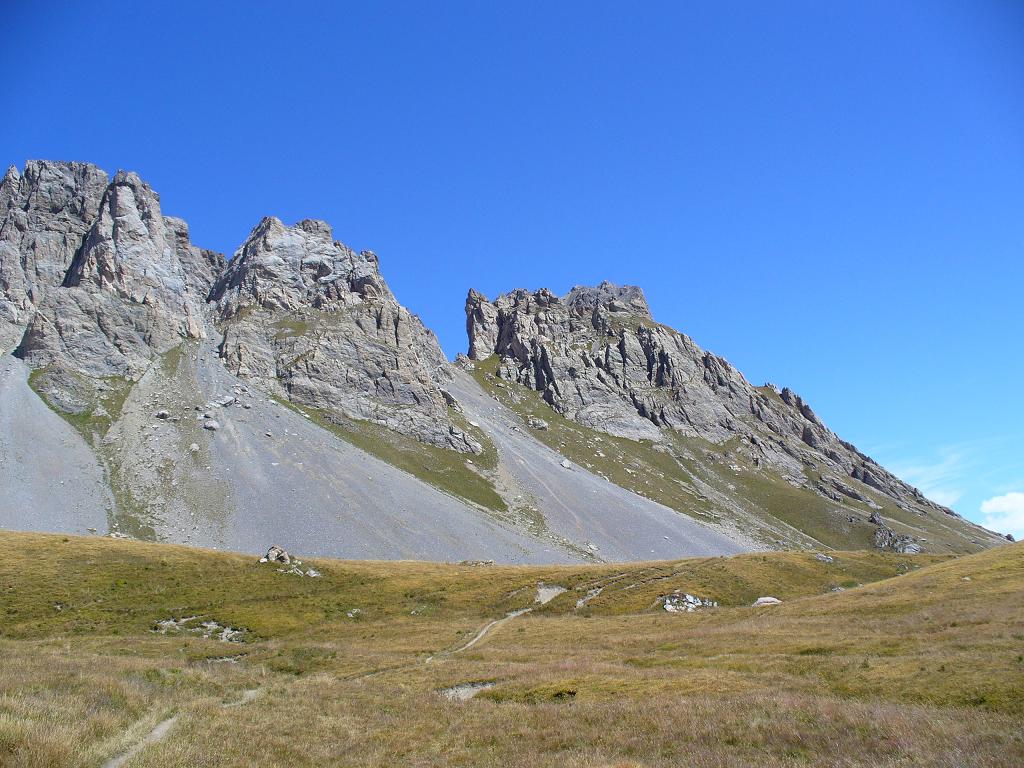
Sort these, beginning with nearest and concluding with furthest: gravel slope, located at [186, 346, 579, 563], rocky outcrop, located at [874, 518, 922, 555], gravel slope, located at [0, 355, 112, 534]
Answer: gravel slope, located at [0, 355, 112, 534] → gravel slope, located at [186, 346, 579, 563] → rocky outcrop, located at [874, 518, 922, 555]

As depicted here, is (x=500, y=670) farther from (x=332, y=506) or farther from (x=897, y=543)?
(x=897, y=543)

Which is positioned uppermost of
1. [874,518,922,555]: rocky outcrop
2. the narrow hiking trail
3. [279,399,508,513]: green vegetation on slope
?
[279,399,508,513]: green vegetation on slope

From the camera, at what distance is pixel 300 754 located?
17.1 meters

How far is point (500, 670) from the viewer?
1164 inches

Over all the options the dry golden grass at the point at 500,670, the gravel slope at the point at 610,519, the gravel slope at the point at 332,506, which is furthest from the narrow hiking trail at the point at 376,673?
the gravel slope at the point at 610,519

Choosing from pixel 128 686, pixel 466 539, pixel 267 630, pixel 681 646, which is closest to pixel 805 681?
pixel 681 646

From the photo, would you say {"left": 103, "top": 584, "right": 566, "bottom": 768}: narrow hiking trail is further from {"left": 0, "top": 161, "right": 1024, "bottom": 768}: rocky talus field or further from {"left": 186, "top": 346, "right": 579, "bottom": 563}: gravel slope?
{"left": 186, "top": 346, "right": 579, "bottom": 563}: gravel slope

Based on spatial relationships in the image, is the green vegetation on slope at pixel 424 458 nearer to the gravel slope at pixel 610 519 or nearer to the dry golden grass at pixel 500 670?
the gravel slope at pixel 610 519

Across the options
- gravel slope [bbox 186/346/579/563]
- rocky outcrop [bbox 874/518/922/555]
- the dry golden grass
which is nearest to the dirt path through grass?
the dry golden grass

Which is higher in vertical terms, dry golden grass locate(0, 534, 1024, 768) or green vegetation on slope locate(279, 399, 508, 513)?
green vegetation on slope locate(279, 399, 508, 513)

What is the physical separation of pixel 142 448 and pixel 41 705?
136048 millimetres

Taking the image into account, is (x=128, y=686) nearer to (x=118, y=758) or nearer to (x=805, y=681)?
(x=118, y=758)

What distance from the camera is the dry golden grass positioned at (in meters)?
15.9

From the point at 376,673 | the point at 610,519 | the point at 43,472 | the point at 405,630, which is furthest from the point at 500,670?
the point at 610,519
